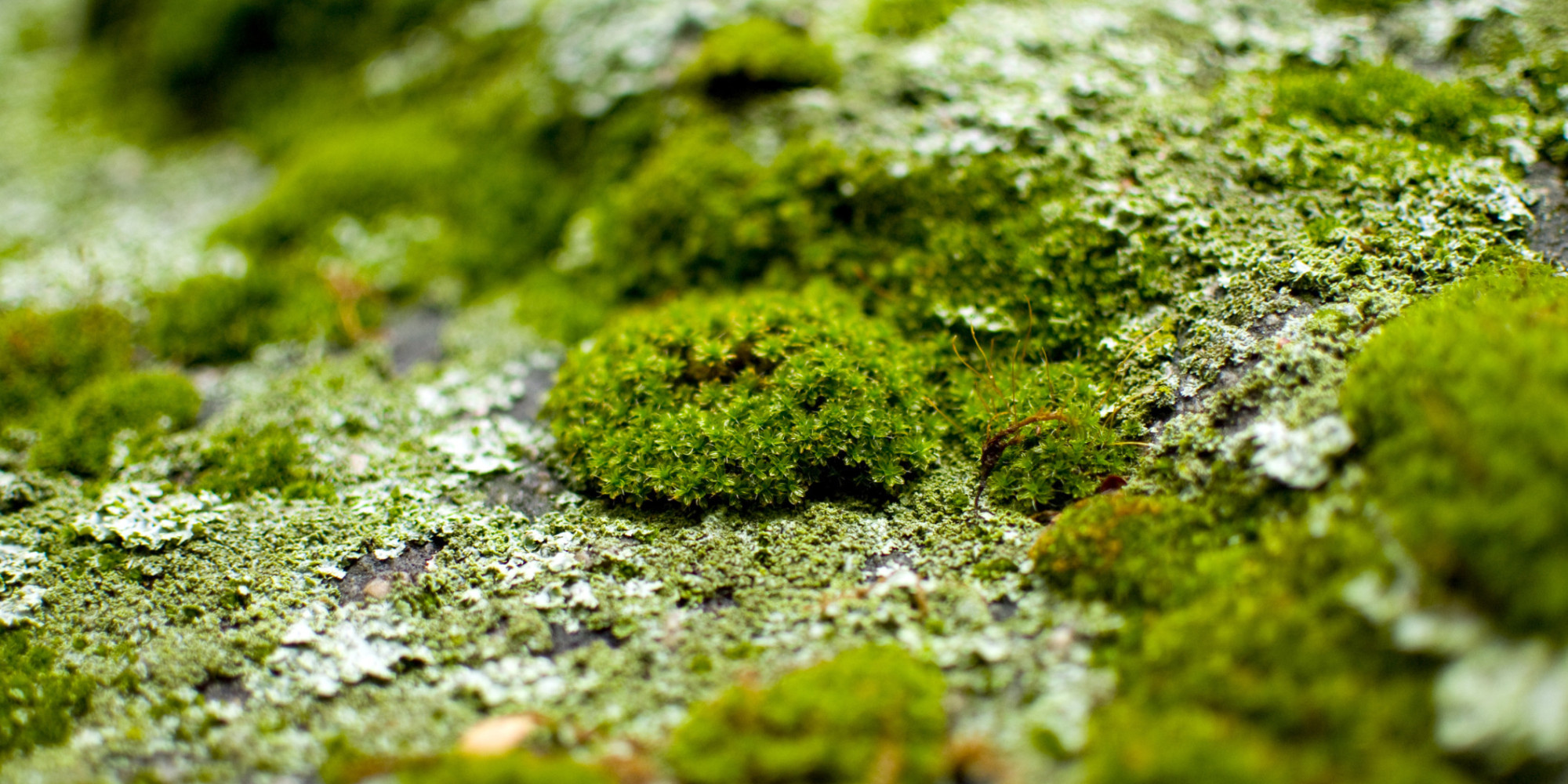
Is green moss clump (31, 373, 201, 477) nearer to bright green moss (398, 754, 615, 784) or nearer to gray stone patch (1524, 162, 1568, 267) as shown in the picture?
bright green moss (398, 754, 615, 784)

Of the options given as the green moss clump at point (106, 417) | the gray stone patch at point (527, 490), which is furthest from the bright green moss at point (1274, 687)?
the green moss clump at point (106, 417)

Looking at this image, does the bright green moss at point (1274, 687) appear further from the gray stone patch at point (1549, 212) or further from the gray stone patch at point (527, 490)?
the gray stone patch at point (527, 490)


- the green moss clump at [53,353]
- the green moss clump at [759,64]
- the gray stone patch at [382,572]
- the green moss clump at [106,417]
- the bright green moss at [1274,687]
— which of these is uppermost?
the green moss clump at [759,64]

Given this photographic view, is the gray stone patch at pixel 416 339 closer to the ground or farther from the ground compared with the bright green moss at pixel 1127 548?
farther from the ground

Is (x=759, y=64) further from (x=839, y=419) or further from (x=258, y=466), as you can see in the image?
(x=258, y=466)

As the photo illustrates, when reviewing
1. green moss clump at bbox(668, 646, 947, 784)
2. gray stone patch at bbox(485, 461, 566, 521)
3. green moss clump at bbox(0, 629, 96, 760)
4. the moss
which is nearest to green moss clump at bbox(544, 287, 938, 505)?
gray stone patch at bbox(485, 461, 566, 521)

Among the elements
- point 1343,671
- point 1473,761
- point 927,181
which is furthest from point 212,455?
point 1473,761

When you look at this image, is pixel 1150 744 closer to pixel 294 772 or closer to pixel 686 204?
pixel 294 772
